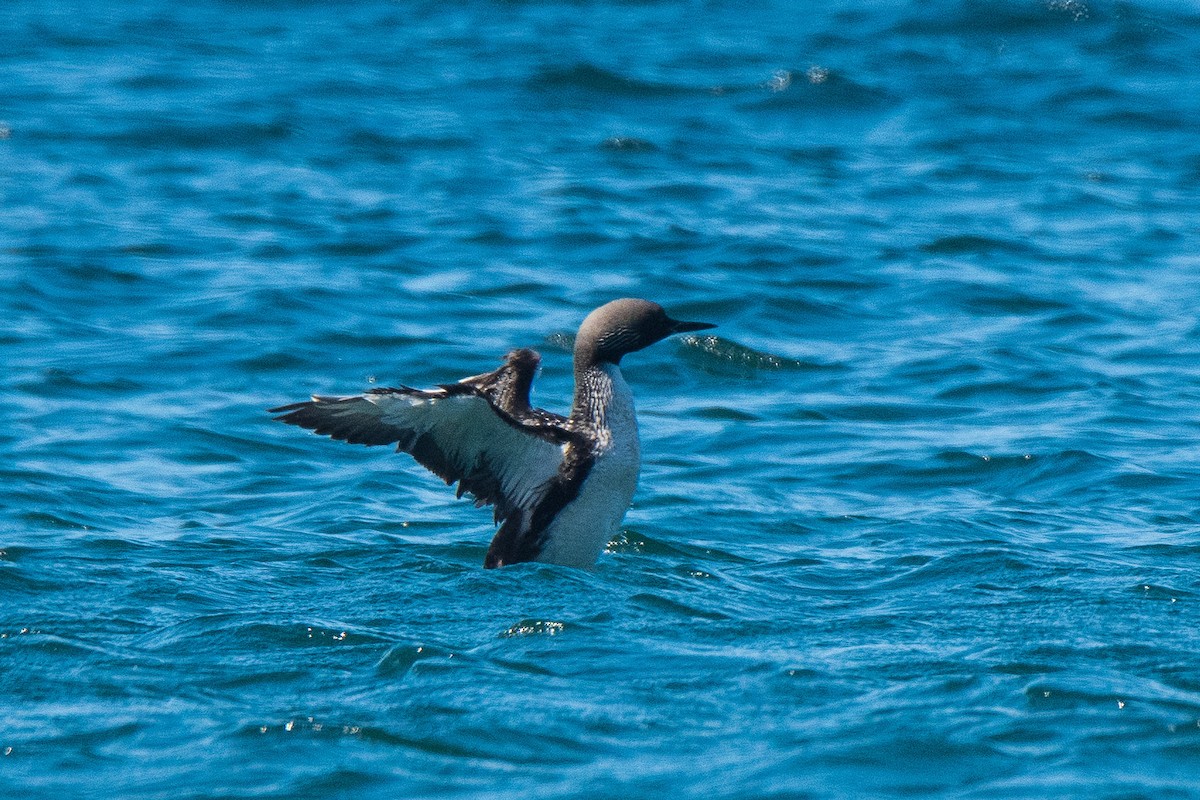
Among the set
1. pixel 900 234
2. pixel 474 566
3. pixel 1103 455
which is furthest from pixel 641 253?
pixel 474 566

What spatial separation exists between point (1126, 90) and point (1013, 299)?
232 inches

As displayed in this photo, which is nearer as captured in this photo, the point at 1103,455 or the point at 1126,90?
the point at 1103,455

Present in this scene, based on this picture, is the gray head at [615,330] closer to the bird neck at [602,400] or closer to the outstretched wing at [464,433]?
the bird neck at [602,400]

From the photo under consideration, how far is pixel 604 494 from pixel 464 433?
2.13 ft

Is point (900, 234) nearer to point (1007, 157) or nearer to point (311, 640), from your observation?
point (1007, 157)

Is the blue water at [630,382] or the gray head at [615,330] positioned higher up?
the gray head at [615,330]

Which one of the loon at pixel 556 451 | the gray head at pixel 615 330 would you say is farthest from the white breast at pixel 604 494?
the gray head at pixel 615 330

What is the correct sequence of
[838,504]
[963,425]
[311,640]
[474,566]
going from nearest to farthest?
[311,640]
[474,566]
[838,504]
[963,425]

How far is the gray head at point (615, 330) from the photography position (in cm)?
745

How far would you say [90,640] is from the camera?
6.13 metres

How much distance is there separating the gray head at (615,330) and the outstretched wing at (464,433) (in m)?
0.35

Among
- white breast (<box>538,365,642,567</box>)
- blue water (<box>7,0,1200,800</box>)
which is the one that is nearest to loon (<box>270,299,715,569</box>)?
white breast (<box>538,365,642,567</box>)

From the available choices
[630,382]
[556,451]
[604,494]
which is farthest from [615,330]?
[630,382]

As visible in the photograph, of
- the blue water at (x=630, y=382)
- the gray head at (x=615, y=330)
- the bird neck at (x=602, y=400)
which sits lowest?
the blue water at (x=630, y=382)
